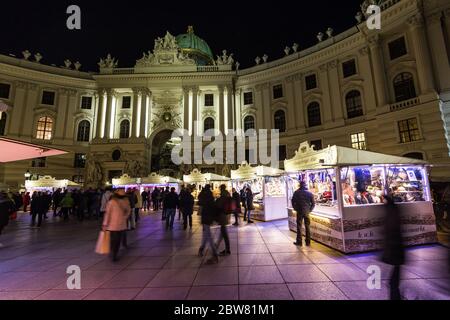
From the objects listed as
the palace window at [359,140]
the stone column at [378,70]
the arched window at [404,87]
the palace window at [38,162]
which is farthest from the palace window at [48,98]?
the arched window at [404,87]

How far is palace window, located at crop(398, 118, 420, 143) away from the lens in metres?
19.0

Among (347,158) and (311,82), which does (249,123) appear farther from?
(347,158)

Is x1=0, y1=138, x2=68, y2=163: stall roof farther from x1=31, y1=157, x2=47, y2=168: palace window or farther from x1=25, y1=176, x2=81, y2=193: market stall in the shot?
x1=31, y1=157, x2=47, y2=168: palace window

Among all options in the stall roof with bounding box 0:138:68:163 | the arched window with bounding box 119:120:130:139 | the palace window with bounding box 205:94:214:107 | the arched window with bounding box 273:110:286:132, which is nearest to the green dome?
the palace window with bounding box 205:94:214:107

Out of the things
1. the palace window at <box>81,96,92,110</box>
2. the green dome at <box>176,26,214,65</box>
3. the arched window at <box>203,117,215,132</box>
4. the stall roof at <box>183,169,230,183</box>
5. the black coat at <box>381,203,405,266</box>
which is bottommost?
the black coat at <box>381,203,405,266</box>

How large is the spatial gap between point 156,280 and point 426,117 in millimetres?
22655

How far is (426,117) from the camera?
18297mm

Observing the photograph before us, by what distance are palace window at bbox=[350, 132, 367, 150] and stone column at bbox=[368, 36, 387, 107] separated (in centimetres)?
370

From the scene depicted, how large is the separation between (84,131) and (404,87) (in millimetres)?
40485

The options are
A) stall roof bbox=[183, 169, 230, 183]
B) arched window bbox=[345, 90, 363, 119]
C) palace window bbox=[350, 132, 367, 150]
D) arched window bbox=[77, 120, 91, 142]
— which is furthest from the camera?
arched window bbox=[77, 120, 91, 142]

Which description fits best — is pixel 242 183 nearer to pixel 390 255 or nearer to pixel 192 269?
pixel 192 269

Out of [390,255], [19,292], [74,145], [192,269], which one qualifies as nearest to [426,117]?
Result: [390,255]

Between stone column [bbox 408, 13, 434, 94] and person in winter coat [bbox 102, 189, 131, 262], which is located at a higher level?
stone column [bbox 408, 13, 434, 94]

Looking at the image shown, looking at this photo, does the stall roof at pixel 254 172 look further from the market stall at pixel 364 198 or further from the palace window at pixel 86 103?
the palace window at pixel 86 103
